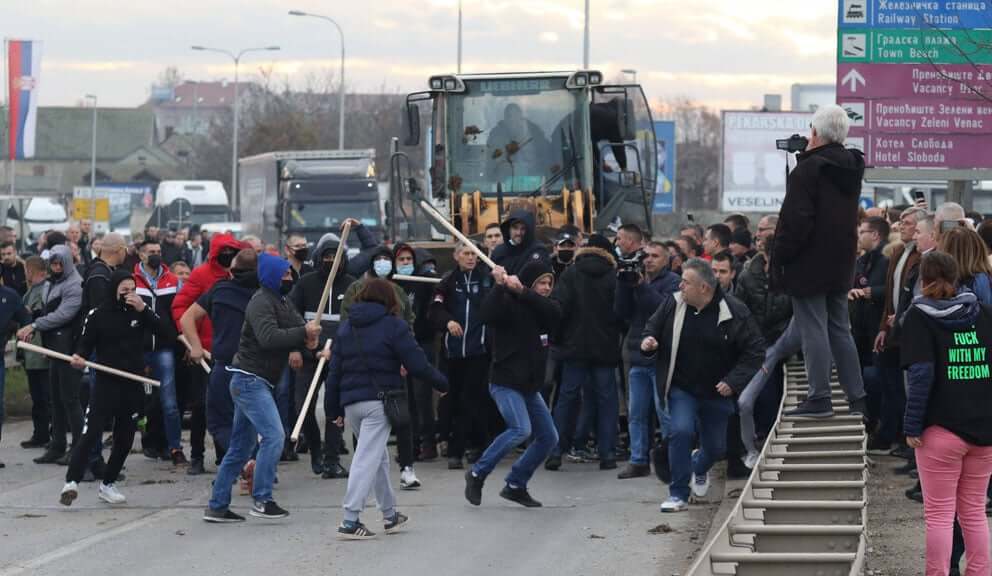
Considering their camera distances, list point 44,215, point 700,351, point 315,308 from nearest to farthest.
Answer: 1. point 700,351
2. point 315,308
3. point 44,215

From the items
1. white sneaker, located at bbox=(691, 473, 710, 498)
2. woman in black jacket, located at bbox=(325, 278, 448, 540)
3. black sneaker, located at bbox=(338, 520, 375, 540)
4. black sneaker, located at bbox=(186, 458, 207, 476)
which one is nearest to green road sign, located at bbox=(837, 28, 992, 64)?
white sneaker, located at bbox=(691, 473, 710, 498)

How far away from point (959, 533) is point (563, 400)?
5561 millimetres

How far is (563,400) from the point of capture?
1442 centimetres

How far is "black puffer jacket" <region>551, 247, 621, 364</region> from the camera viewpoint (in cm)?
1425

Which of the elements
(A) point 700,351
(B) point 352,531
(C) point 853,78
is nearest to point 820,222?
(A) point 700,351

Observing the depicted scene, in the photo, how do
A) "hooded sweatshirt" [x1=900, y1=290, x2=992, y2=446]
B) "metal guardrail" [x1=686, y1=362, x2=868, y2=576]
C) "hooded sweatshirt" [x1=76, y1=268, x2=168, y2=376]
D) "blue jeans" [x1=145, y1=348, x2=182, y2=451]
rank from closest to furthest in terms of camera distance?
"metal guardrail" [x1=686, y1=362, x2=868, y2=576] < "hooded sweatshirt" [x1=900, y1=290, x2=992, y2=446] < "hooded sweatshirt" [x1=76, y1=268, x2=168, y2=376] < "blue jeans" [x1=145, y1=348, x2=182, y2=451]

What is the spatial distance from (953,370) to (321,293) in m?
7.30

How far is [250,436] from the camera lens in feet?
39.8

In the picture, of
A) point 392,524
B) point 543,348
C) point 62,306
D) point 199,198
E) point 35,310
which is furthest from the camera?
point 199,198

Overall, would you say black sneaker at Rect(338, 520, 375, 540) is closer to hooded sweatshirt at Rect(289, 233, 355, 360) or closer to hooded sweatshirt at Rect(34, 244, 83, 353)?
hooded sweatshirt at Rect(289, 233, 355, 360)

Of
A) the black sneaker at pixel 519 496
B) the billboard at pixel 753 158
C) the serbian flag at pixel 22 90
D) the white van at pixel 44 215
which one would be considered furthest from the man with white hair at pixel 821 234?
the white van at pixel 44 215

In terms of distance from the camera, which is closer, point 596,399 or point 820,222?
point 820,222

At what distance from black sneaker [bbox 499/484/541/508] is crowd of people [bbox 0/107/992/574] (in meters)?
0.02

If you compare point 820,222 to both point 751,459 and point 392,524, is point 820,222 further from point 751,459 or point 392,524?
point 751,459
